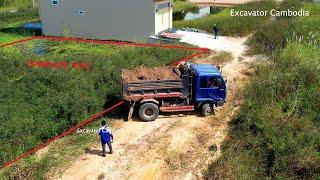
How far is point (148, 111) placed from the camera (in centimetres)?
1552

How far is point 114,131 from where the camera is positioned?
14.9 metres

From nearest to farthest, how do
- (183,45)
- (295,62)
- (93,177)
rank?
(93,177), (295,62), (183,45)

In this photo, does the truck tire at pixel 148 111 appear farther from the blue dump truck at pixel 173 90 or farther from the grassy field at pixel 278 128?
the grassy field at pixel 278 128

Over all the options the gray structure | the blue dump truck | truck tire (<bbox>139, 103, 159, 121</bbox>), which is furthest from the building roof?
the gray structure

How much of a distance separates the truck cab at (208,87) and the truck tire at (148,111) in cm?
177

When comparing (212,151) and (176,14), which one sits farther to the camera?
(176,14)

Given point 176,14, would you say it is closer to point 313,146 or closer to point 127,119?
point 127,119

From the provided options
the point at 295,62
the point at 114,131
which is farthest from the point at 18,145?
the point at 295,62

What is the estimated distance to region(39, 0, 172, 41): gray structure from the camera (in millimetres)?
27734

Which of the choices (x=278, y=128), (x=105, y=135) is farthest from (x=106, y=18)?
(x=278, y=128)

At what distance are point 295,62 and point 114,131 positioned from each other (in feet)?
34.1

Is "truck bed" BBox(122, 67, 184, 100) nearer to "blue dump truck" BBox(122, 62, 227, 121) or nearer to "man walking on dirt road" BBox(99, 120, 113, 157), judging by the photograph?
"blue dump truck" BBox(122, 62, 227, 121)
